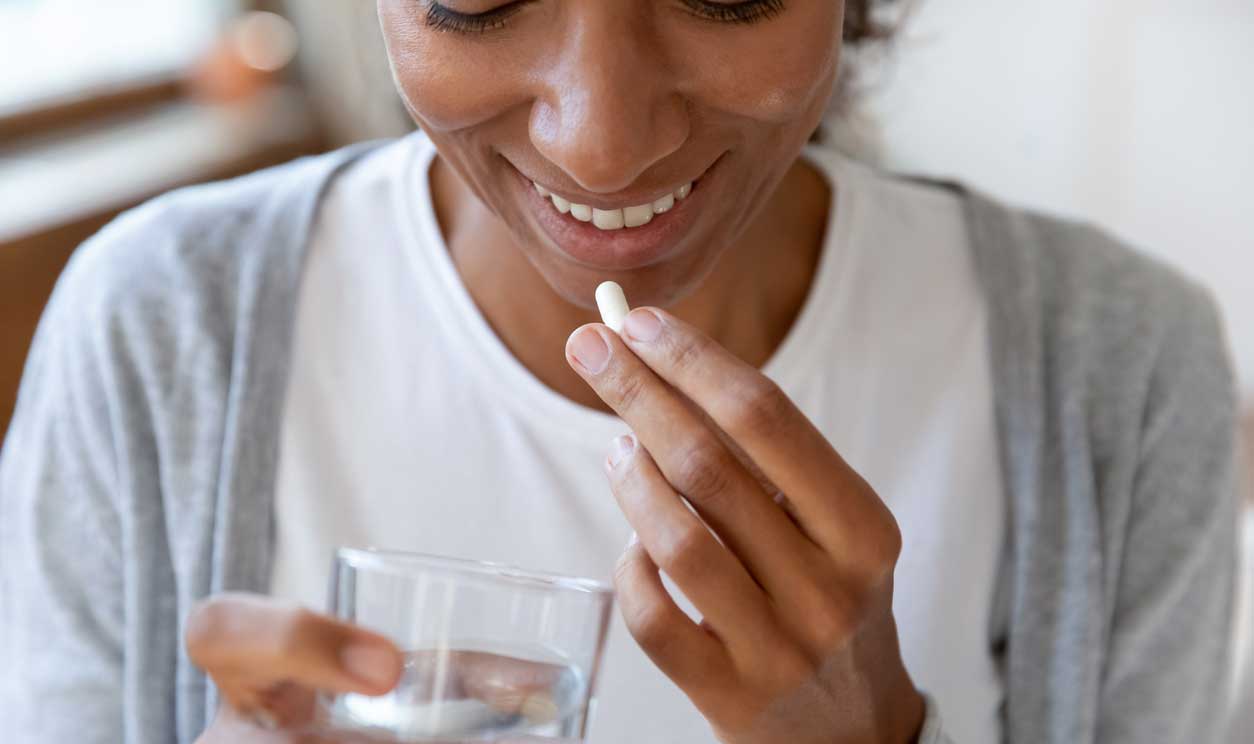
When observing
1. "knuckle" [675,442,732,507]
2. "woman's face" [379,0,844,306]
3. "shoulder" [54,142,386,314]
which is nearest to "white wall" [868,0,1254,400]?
"shoulder" [54,142,386,314]

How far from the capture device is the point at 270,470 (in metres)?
0.95

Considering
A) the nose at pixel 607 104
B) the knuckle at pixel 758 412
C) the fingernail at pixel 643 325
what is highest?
the nose at pixel 607 104

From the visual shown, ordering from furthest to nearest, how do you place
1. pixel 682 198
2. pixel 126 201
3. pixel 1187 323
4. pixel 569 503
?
pixel 126 201
pixel 1187 323
pixel 569 503
pixel 682 198

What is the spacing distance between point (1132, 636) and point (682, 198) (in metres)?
0.52

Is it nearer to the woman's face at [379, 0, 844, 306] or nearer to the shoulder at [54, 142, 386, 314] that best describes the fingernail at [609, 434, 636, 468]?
the woman's face at [379, 0, 844, 306]

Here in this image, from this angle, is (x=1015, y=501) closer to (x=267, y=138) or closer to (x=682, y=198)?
(x=682, y=198)

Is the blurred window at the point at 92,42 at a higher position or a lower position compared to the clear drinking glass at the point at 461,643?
lower

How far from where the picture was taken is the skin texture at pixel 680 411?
1.78 ft

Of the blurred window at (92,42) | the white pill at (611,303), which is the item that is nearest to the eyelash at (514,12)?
the white pill at (611,303)

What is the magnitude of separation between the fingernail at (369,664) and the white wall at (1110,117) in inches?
93.9

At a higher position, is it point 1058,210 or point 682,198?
point 682,198

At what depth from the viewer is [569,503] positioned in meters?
0.94

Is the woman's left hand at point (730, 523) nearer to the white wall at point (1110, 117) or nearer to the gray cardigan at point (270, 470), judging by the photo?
the gray cardigan at point (270, 470)

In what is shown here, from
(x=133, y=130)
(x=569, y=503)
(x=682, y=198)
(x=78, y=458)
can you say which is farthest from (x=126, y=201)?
(x=682, y=198)
